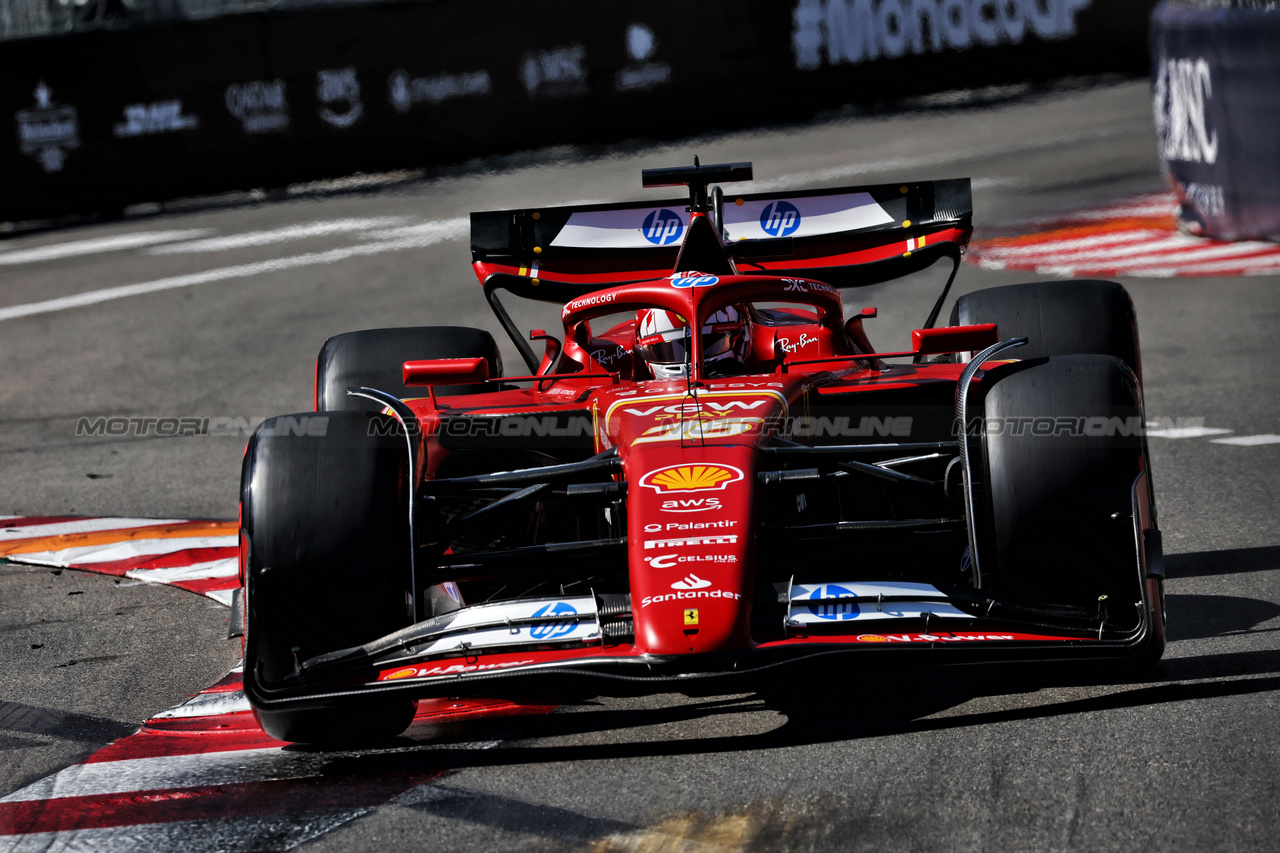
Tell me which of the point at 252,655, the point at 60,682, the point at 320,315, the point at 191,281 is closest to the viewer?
the point at 252,655

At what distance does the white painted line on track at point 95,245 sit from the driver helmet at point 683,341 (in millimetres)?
10133

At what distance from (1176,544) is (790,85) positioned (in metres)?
12.2

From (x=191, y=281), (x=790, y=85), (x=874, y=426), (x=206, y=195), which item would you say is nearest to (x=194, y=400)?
(x=191, y=281)

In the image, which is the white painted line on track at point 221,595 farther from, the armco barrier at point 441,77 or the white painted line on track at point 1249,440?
the armco barrier at point 441,77

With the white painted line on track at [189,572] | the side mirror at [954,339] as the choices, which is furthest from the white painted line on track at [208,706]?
the side mirror at [954,339]

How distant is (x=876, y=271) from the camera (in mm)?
6527

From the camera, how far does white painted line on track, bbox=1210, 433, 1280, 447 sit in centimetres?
731

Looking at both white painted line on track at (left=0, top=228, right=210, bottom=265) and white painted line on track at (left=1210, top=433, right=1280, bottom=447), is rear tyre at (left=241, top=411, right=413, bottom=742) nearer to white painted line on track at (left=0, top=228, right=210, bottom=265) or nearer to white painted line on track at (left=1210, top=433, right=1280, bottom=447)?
white painted line on track at (left=1210, top=433, right=1280, bottom=447)

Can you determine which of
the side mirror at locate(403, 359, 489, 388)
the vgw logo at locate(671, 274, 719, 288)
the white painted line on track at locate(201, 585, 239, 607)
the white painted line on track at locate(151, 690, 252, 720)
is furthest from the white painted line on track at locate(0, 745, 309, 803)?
the vgw logo at locate(671, 274, 719, 288)

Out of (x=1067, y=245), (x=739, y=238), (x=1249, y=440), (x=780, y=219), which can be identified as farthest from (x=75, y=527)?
(x=1067, y=245)

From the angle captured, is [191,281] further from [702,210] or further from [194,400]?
[702,210]

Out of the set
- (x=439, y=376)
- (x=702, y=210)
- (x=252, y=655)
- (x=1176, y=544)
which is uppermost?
(x=702, y=210)

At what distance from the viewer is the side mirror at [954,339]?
193 inches

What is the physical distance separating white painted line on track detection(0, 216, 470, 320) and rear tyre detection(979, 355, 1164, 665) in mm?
10000
